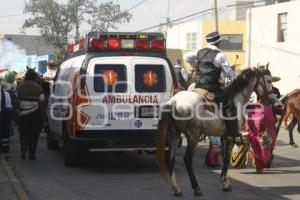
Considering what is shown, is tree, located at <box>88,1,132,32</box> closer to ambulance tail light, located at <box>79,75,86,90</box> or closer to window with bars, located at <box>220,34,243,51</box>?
window with bars, located at <box>220,34,243,51</box>

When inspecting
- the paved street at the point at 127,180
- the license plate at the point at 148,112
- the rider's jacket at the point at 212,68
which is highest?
the rider's jacket at the point at 212,68

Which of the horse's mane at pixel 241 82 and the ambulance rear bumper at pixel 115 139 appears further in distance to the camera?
the ambulance rear bumper at pixel 115 139

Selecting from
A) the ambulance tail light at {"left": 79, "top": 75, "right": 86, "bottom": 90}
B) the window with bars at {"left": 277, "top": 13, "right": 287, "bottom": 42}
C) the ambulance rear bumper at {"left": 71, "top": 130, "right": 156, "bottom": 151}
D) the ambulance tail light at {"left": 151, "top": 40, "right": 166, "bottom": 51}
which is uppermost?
the window with bars at {"left": 277, "top": 13, "right": 287, "bottom": 42}

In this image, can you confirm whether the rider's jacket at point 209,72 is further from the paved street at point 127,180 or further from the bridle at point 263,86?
the paved street at point 127,180

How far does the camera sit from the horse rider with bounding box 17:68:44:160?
12531mm

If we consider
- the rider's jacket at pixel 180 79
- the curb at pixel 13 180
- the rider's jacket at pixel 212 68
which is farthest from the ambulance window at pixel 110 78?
the rider's jacket at pixel 180 79

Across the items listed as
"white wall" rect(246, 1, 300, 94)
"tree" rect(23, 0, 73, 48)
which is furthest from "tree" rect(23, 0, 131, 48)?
"white wall" rect(246, 1, 300, 94)

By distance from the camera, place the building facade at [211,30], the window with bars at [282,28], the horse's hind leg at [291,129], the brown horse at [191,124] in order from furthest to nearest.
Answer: the building facade at [211,30] < the window with bars at [282,28] < the horse's hind leg at [291,129] < the brown horse at [191,124]

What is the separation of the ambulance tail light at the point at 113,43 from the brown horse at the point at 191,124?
2.11 meters

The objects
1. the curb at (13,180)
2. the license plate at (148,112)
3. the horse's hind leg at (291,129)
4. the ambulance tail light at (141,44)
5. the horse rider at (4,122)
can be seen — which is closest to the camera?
the curb at (13,180)

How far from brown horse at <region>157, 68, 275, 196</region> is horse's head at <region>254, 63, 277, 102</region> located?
274mm

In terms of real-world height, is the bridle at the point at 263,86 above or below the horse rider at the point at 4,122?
above

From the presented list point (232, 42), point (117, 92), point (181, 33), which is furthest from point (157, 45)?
point (181, 33)

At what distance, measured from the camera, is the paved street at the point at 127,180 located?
29.2 feet
